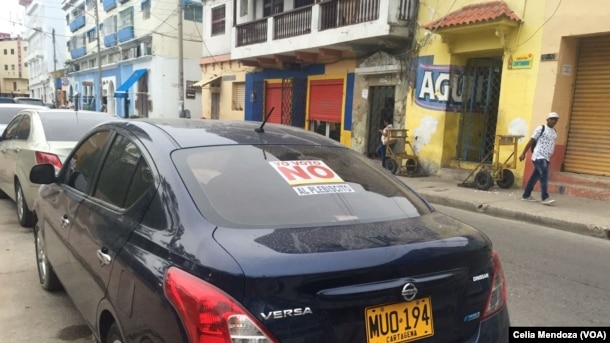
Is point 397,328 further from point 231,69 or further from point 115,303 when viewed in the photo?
point 231,69

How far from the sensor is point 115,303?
221cm

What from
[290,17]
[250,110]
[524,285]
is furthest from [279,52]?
[524,285]

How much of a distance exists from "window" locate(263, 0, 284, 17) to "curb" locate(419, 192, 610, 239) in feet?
39.8

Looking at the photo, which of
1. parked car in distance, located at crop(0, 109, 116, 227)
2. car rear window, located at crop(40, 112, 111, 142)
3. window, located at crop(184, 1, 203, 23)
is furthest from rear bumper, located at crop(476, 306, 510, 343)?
window, located at crop(184, 1, 203, 23)

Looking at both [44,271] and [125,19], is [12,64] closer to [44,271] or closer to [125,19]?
[125,19]

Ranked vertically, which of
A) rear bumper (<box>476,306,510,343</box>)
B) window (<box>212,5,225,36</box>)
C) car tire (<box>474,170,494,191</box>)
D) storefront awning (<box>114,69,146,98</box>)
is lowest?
car tire (<box>474,170,494,191</box>)

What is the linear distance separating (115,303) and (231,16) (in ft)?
67.1

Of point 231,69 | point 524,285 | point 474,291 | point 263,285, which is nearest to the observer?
point 263,285

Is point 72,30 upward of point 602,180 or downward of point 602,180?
upward

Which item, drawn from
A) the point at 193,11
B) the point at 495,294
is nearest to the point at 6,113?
the point at 495,294

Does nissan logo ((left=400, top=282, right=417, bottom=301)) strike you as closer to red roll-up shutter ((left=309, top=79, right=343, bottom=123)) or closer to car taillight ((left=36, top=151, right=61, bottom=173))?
car taillight ((left=36, top=151, right=61, bottom=173))

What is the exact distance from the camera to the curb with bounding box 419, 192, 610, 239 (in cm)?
685

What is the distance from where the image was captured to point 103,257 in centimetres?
238

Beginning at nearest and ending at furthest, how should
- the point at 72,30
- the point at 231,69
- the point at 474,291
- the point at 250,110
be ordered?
the point at 474,291
the point at 250,110
the point at 231,69
the point at 72,30
